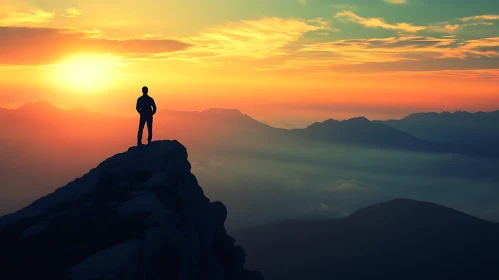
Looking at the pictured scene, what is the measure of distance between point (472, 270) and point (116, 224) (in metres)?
204

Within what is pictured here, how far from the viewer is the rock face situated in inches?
893

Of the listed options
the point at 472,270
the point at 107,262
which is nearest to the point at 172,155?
the point at 107,262

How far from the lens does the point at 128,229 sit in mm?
25156

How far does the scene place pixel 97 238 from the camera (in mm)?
24547

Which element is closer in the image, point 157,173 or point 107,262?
point 107,262

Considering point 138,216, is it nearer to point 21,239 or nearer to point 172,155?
point 21,239

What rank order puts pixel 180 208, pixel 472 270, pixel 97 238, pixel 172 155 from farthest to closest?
pixel 472 270 < pixel 172 155 < pixel 180 208 < pixel 97 238

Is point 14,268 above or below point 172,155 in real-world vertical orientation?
below

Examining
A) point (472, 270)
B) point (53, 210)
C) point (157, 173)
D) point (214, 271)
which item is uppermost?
point (157, 173)

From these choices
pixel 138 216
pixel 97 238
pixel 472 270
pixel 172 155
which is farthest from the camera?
pixel 472 270

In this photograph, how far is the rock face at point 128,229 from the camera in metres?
22.7

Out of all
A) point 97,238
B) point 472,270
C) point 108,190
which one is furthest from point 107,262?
point 472,270

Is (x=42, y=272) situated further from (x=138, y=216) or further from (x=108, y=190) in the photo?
(x=108, y=190)

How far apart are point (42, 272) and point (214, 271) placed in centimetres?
1371
